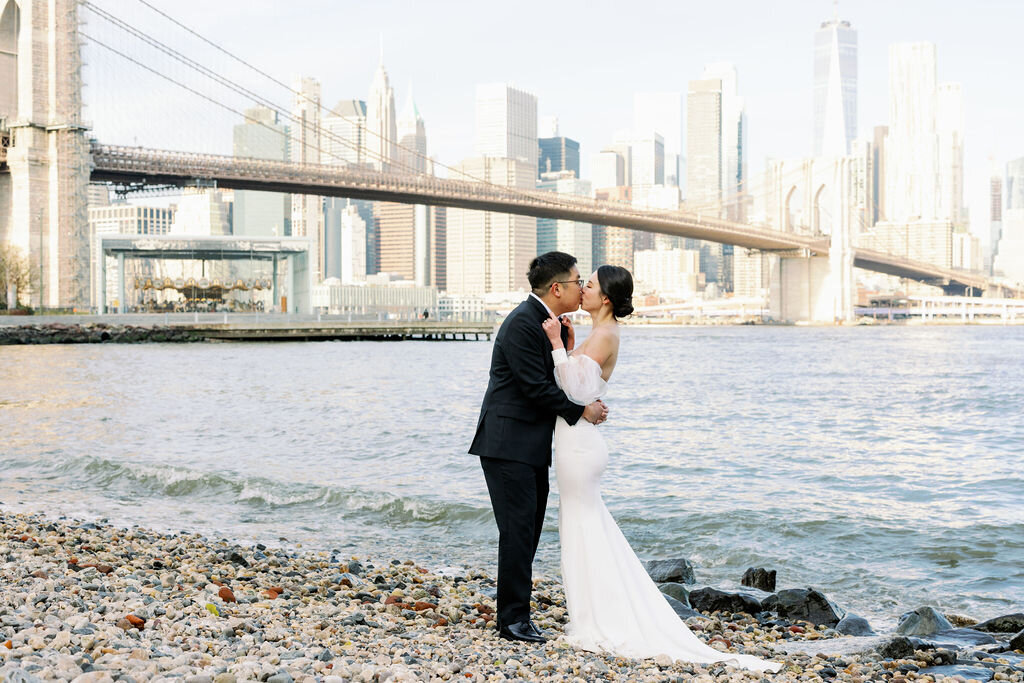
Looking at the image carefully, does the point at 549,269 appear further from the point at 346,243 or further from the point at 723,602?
the point at 346,243

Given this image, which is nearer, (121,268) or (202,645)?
(202,645)

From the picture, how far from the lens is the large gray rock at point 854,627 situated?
4945 mm

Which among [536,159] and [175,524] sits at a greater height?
[536,159]

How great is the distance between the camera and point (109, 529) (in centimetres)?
682

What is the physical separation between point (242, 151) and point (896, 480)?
153948 millimetres

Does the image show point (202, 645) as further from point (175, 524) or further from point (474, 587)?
point (175, 524)

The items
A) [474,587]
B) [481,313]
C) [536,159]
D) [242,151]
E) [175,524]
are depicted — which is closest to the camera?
[474,587]

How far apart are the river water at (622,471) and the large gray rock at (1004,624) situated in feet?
1.73

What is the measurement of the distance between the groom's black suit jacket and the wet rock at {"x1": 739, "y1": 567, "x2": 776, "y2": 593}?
2.53m

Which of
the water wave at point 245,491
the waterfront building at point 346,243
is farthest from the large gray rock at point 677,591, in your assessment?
the waterfront building at point 346,243

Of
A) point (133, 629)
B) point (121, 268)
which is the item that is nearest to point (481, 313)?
point (121, 268)

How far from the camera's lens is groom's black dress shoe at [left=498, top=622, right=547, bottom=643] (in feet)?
13.6

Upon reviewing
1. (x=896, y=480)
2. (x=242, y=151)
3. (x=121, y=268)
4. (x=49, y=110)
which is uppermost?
(x=242, y=151)

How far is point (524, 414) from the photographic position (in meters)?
4.07
